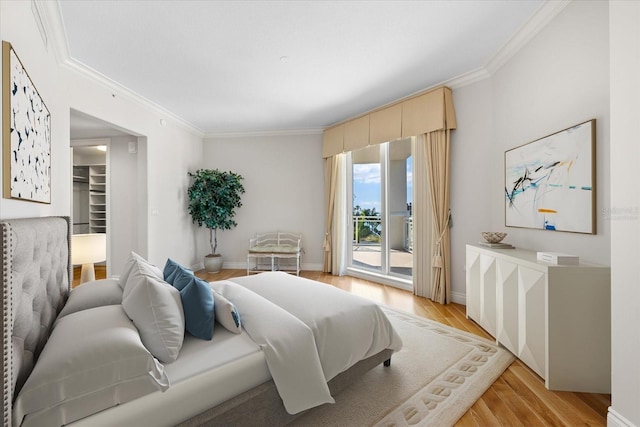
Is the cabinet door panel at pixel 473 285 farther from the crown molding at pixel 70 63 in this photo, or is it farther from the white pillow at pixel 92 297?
the crown molding at pixel 70 63

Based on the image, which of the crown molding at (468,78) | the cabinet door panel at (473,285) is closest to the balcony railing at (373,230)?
the cabinet door panel at (473,285)

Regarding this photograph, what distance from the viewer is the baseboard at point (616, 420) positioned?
1.39m

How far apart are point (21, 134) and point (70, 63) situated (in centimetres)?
203

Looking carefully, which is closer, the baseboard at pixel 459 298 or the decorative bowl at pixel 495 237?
the decorative bowl at pixel 495 237

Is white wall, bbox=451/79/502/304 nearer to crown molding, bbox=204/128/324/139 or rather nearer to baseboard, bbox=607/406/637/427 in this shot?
baseboard, bbox=607/406/637/427

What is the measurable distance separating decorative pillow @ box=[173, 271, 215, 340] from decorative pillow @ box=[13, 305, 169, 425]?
309 mm

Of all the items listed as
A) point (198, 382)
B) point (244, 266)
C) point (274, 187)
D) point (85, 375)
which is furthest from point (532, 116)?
point (244, 266)

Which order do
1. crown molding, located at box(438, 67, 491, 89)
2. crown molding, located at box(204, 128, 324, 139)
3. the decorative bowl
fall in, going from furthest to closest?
1. crown molding, located at box(204, 128, 324, 139)
2. crown molding, located at box(438, 67, 491, 89)
3. the decorative bowl

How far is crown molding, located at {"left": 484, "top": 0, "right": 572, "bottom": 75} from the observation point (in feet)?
7.41

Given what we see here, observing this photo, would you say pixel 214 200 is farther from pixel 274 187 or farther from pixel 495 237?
pixel 495 237

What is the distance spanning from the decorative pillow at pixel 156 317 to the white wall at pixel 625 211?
7.22ft

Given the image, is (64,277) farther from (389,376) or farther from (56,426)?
(389,376)

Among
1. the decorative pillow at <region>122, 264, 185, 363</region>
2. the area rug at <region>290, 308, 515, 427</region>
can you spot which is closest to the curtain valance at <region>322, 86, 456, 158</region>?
the area rug at <region>290, 308, 515, 427</region>

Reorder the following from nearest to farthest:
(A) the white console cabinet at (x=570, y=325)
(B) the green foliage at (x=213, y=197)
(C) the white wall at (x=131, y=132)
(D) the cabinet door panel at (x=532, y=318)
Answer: (C) the white wall at (x=131, y=132), (A) the white console cabinet at (x=570, y=325), (D) the cabinet door panel at (x=532, y=318), (B) the green foliage at (x=213, y=197)
